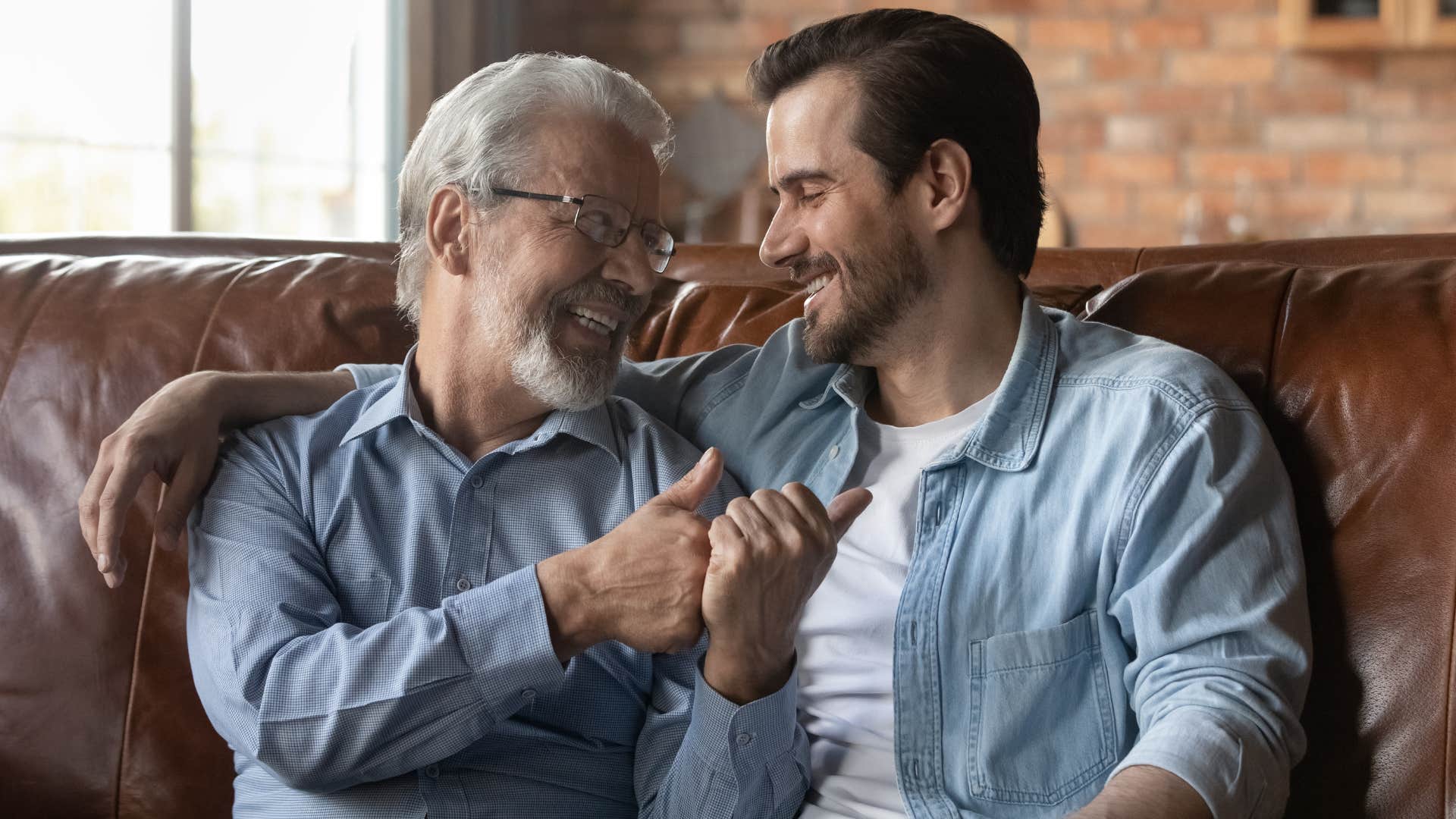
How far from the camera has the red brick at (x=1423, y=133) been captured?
14.1 ft

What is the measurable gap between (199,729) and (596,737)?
57 centimetres

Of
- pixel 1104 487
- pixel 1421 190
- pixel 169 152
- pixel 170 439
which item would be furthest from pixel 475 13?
pixel 1104 487

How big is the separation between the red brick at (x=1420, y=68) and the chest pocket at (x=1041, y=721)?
12.1 ft

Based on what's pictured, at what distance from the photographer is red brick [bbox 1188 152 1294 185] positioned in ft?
14.5

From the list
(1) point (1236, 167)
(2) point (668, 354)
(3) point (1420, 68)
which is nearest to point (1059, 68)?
(1) point (1236, 167)

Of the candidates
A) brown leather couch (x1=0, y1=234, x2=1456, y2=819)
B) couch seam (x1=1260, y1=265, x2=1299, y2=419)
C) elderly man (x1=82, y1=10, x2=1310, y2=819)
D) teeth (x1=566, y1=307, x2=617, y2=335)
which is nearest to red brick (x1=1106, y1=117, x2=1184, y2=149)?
brown leather couch (x1=0, y1=234, x2=1456, y2=819)

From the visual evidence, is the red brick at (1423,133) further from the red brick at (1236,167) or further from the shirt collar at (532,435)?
the shirt collar at (532,435)

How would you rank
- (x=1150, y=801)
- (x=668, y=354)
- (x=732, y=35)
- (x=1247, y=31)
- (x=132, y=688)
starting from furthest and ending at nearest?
(x=732, y=35)
(x=1247, y=31)
(x=668, y=354)
(x=132, y=688)
(x=1150, y=801)

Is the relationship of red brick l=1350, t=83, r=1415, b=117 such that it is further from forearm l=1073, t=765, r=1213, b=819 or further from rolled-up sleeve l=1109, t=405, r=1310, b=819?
forearm l=1073, t=765, r=1213, b=819

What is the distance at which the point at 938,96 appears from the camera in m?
1.57

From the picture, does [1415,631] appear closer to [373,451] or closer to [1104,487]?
[1104,487]

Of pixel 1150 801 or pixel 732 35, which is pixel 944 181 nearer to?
pixel 1150 801

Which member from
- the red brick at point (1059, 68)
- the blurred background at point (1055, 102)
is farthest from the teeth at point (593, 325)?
the red brick at point (1059, 68)

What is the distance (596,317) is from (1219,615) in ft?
2.38
